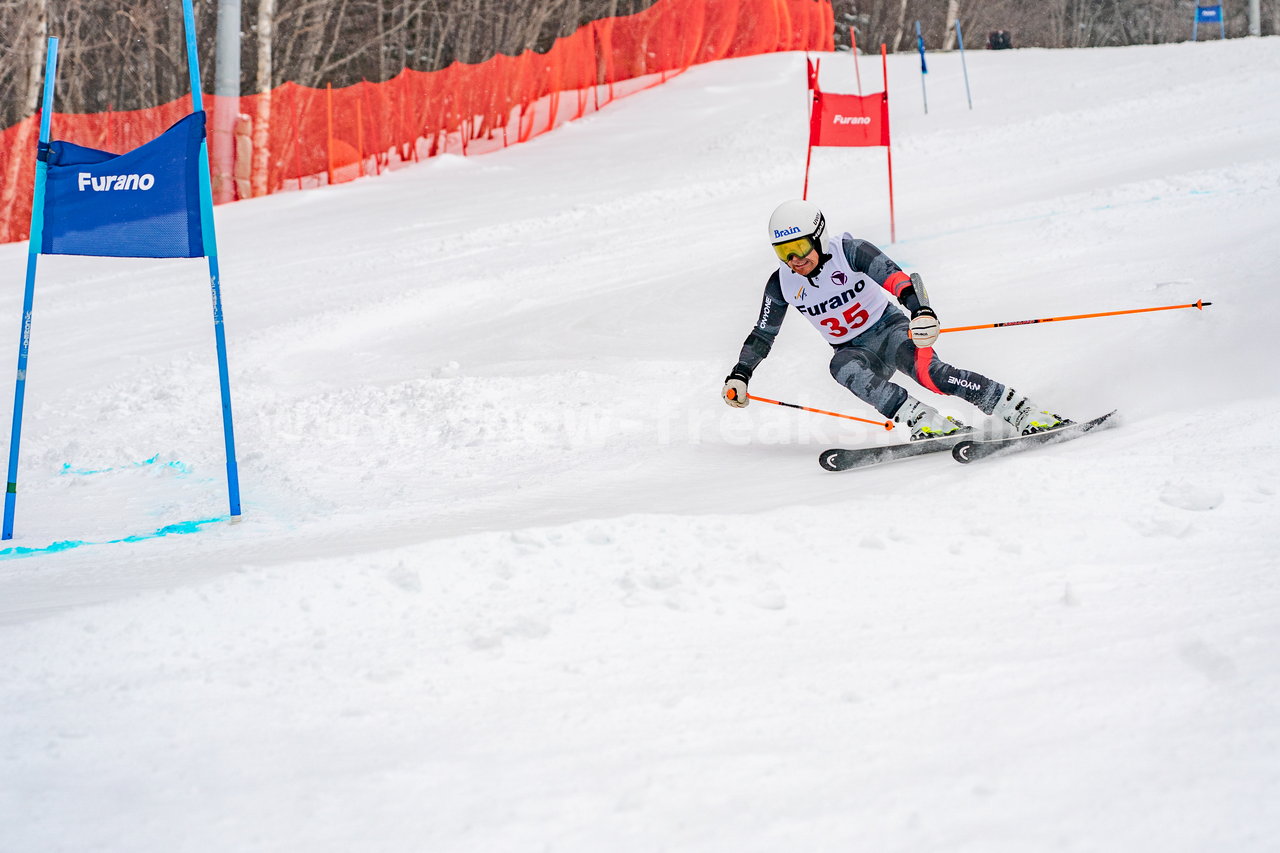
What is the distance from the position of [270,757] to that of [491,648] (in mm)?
694

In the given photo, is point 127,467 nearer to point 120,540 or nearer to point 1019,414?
point 120,540

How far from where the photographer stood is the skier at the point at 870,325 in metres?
5.02

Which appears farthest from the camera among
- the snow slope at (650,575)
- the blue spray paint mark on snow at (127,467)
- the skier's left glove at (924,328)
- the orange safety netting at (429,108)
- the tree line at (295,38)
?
the tree line at (295,38)

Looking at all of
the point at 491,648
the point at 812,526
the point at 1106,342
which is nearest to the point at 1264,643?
the point at 812,526

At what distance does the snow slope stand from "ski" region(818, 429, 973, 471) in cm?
12

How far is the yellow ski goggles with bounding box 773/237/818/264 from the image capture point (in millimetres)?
5191

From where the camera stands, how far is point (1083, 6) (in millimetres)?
43656

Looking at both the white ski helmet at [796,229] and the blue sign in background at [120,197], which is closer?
the blue sign in background at [120,197]

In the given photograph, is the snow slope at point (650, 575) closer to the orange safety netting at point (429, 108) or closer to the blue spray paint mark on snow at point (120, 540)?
the blue spray paint mark on snow at point (120, 540)

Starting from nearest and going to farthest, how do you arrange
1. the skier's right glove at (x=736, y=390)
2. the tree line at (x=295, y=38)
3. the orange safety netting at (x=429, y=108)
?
the skier's right glove at (x=736, y=390) → the orange safety netting at (x=429, y=108) → the tree line at (x=295, y=38)

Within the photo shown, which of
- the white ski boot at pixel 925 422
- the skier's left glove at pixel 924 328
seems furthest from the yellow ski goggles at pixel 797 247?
the white ski boot at pixel 925 422

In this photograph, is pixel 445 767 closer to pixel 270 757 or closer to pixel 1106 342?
pixel 270 757

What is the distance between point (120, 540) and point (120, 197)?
4.92ft

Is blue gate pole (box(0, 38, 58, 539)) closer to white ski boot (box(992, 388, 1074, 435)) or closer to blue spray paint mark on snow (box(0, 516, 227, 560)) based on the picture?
blue spray paint mark on snow (box(0, 516, 227, 560))
